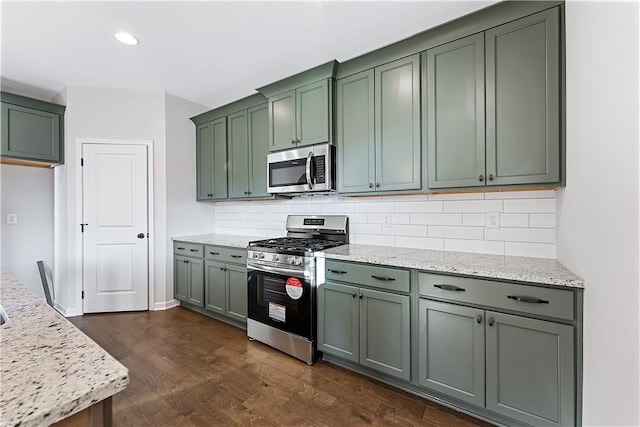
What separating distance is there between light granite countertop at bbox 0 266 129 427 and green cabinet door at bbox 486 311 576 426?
1.78 m

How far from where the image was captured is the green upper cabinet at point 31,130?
311cm

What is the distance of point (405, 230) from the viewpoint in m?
2.54

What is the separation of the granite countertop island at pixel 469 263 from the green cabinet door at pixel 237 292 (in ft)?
3.61

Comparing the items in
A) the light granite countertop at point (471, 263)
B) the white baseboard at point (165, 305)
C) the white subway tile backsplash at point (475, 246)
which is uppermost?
the white subway tile backsplash at point (475, 246)

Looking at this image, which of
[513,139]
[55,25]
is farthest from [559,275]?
[55,25]

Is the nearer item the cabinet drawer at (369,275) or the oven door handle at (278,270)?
the cabinet drawer at (369,275)

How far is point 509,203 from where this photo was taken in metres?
2.10

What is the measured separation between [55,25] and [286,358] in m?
3.29

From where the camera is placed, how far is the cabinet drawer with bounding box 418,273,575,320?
4.76 ft

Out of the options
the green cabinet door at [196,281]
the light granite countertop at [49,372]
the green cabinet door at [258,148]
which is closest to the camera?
the light granite countertop at [49,372]

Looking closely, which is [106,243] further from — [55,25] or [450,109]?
[450,109]

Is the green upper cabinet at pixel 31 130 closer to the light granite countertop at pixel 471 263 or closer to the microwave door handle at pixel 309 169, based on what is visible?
the microwave door handle at pixel 309 169

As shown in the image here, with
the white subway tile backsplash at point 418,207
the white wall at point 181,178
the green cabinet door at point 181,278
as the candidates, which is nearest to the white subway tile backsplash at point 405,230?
the white subway tile backsplash at point 418,207

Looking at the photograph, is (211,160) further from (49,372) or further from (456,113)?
(49,372)
